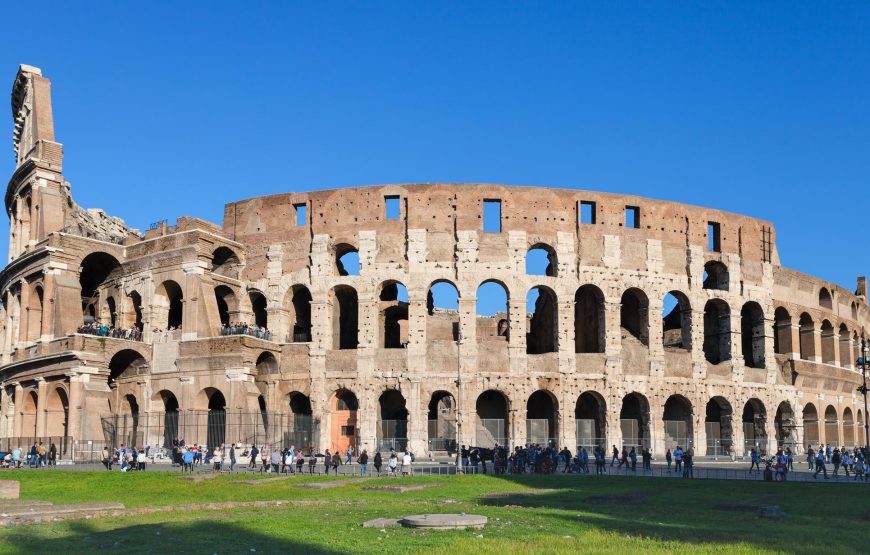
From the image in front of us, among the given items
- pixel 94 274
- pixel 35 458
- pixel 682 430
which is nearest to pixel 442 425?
pixel 682 430

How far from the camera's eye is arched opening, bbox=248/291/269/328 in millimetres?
46000

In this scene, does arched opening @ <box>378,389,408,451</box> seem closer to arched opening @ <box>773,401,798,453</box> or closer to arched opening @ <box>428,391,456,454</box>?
arched opening @ <box>428,391,456,454</box>

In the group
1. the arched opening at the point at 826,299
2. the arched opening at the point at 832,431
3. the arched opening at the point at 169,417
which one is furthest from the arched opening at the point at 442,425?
the arched opening at the point at 826,299

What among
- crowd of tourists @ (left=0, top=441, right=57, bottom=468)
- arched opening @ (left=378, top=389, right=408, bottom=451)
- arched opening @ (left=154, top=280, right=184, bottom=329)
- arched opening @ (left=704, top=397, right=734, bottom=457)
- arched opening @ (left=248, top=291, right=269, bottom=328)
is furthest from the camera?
arched opening @ (left=248, top=291, right=269, bottom=328)

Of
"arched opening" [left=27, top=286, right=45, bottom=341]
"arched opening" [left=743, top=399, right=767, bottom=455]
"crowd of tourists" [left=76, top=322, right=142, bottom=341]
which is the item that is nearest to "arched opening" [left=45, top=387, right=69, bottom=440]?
"crowd of tourists" [left=76, top=322, right=142, bottom=341]

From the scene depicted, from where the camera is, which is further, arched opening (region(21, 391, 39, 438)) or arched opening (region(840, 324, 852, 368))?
arched opening (region(840, 324, 852, 368))

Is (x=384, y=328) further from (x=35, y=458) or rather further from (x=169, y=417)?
(x=35, y=458)

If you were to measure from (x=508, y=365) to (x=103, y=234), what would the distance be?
23176 mm

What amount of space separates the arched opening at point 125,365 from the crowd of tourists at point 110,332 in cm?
68

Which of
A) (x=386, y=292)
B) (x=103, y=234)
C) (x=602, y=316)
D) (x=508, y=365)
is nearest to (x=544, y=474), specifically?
(x=508, y=365)

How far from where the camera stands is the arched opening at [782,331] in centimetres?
5041

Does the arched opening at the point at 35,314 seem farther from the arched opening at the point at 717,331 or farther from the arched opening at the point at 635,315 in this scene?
the arched opening at the point at 717,331

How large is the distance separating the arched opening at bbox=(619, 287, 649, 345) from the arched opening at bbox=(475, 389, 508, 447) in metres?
6.88

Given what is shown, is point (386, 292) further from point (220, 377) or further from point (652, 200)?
point (652, 200)
